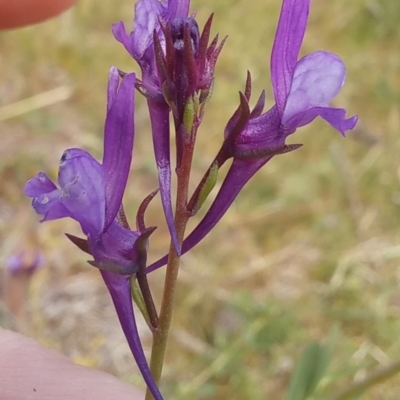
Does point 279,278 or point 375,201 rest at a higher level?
point 375,201

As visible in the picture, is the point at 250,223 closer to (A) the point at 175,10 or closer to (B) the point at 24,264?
(B) the point at 24,264

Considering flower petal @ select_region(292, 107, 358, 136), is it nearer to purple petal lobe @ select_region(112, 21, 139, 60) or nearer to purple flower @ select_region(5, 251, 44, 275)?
purple petal lobe @ select_region(112, 21, 139, 60)

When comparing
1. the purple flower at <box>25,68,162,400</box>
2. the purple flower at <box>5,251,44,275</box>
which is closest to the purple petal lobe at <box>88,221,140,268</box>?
the purple flower at <box>25,68,162,400</box>

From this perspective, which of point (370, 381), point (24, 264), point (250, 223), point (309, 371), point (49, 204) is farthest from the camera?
point (250, 223)

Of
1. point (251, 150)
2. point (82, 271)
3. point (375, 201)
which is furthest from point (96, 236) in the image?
point (375, 201)

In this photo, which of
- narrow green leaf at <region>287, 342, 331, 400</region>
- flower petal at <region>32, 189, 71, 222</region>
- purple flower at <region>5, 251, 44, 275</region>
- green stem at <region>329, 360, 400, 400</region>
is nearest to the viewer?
flower petal at <region>32, 189, 71, 222</region>


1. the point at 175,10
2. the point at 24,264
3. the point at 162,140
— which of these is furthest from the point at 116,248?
the point at 24,264

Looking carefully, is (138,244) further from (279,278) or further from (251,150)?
(279,278)
